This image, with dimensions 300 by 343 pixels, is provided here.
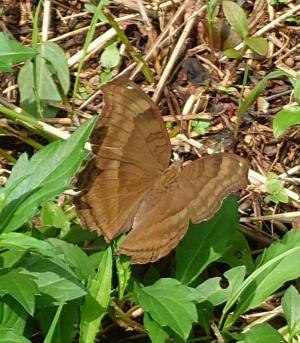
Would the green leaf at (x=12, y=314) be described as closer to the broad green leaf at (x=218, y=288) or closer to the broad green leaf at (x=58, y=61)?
the broad green leaf at (x=218, y=288)

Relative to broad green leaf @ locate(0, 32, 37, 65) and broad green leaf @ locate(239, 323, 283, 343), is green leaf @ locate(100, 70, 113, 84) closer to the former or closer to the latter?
broad green leaf @ locate(0, 32, 37, 65)

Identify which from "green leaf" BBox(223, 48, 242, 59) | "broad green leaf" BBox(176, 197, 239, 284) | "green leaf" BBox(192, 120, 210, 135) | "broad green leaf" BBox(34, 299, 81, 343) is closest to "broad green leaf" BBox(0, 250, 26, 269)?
"broad green leaf" BBox(34, 299, 81, 343)

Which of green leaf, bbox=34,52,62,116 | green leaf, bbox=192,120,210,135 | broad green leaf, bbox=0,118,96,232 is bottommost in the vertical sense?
green leaf, bbox=192,120,210,135

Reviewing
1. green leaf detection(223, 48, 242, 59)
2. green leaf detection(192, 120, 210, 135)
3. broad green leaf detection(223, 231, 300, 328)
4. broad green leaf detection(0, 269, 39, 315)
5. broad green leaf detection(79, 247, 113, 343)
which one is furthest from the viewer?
green leaf detection(223, 48, 242, 59)

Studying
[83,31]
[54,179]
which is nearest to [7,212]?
[54,179]

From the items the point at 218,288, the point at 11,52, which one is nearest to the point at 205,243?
the point at 218,288

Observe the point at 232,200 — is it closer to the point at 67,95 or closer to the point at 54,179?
the point at 54,179

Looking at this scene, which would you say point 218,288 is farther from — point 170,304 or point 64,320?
point 64,320
